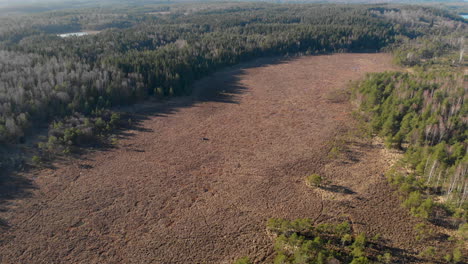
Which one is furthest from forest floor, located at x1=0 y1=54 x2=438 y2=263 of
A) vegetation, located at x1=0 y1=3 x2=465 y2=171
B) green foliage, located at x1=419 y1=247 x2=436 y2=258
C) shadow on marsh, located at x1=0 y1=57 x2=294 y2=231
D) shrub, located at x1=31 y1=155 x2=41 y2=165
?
vegetation, located at x1=0 y1=3 x2=465 y2=171

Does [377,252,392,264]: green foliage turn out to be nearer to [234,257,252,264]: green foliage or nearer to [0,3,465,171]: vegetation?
[234,257,252,264]: green foliage

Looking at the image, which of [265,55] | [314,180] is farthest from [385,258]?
[265,55]

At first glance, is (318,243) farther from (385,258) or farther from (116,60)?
(116,60)

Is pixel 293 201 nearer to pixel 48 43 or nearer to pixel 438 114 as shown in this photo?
pixel 438 114

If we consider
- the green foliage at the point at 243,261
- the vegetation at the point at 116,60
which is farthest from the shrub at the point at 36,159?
the green foliage at the point at 243,261

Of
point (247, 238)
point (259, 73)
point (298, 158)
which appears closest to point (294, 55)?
point (259, 73)

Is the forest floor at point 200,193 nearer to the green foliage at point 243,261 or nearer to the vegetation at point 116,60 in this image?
the green foliage at point 243,261
